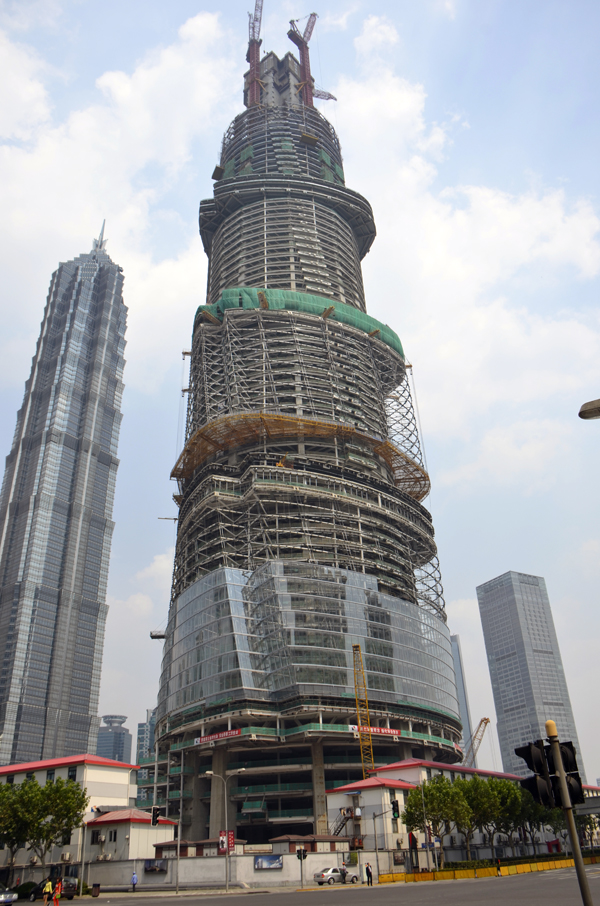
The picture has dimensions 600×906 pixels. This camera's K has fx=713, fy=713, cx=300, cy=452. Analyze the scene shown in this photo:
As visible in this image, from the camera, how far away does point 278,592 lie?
99500mm

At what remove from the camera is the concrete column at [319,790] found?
283 ft

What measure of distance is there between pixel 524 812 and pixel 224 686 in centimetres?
3965

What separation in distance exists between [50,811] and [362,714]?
46.9 m

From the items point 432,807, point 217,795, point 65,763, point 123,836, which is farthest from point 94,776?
point 432,807

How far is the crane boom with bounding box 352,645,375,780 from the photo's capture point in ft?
302

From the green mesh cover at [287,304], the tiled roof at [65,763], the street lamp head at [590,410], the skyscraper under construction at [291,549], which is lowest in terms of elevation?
the street lamp head at [590,410]

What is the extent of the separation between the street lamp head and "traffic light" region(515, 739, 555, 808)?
6777mm

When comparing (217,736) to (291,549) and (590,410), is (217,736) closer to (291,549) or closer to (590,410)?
(291,549)

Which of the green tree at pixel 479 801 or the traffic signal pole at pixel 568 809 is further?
the green tree at pixel 479 801

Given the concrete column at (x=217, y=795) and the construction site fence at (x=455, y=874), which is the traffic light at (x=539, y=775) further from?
the concrete column at (x=217, y=795)

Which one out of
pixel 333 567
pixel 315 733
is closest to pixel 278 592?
pixel 333 567

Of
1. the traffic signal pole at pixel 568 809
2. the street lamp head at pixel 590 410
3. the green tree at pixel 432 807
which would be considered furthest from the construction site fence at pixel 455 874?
the street lamp head at pixel 590 410

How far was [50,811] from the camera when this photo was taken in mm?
58844

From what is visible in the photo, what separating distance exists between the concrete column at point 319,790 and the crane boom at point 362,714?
5.42 m
